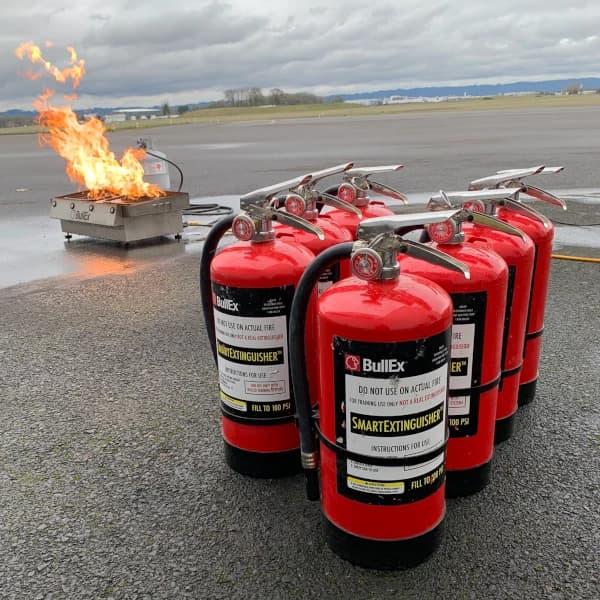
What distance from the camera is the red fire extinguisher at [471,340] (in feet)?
8.20

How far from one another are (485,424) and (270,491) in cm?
97

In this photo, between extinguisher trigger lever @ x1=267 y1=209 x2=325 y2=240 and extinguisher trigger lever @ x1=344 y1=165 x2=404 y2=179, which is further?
extinguisher trigger lever @ x1=344 y1=165 x2=404 y2=179

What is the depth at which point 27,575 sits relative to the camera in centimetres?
233

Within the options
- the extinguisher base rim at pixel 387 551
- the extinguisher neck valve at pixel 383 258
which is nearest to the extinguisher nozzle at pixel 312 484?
the extinguisher base rim at pixel 387 551

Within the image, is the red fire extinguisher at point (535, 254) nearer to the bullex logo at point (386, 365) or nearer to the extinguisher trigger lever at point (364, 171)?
the extinguisher trigger lever at point (364, 171)

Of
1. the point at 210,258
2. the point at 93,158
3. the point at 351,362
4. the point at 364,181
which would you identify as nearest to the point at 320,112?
the point at 93,158

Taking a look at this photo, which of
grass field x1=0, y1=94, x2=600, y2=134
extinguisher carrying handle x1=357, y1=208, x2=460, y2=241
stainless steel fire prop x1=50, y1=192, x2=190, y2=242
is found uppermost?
extinguisher carrying handle x1=357, y1=208, x2=460, y2=241

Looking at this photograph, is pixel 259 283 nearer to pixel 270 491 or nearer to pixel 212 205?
pixel 270 491

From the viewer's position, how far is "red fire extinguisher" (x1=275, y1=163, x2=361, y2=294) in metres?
3.09

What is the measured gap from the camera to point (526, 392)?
349cm

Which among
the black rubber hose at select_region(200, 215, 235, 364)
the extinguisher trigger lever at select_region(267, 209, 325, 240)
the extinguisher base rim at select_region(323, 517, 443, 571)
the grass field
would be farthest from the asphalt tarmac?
the grass field

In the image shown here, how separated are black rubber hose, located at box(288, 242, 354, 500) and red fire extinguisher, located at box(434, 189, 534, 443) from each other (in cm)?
71

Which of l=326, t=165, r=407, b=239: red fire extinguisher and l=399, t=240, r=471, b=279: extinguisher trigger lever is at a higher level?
l=399, t=240, r=471, b=279: extinguisher trigger lever

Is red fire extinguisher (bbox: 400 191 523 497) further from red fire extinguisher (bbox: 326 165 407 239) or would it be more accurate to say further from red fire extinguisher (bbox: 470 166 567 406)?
red fire extinguisher (bbox: 326 165 407 239)
